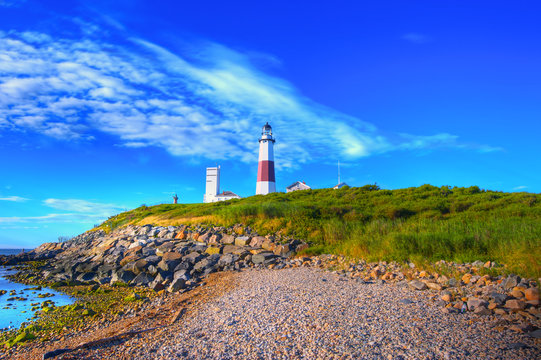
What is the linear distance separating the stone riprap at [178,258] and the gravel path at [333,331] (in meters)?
4.13

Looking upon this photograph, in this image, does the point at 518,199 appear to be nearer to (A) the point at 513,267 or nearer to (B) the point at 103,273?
(A) the point at 513,267

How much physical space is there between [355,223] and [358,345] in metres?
11.5

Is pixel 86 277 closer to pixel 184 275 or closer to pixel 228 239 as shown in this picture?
pixel 228 239

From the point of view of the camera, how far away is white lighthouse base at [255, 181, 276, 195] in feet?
132

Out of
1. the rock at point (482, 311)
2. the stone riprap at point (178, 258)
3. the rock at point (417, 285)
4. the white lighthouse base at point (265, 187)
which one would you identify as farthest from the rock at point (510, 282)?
the white lighthouse base at point (265, 187)

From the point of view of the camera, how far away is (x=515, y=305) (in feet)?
19.4

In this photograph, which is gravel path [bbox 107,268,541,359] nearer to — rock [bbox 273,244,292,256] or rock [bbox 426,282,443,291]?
rock [bbox 426,282,443,291]

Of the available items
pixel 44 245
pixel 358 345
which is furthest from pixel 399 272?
pixel 44 245

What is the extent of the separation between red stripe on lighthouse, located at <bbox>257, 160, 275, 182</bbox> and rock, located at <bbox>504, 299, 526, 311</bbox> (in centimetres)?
3502

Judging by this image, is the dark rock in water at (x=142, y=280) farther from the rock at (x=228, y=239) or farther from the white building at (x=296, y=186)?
the white building at (x=296, y=186)

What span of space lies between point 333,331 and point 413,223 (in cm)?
1108

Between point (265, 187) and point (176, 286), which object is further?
point (265, 187)

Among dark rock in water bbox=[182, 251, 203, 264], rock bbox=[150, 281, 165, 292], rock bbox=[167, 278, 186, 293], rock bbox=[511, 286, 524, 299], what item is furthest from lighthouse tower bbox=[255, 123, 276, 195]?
rock bbox=[511, 286, 524, 299]

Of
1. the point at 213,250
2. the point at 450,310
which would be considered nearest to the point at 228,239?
the point at 213,250
